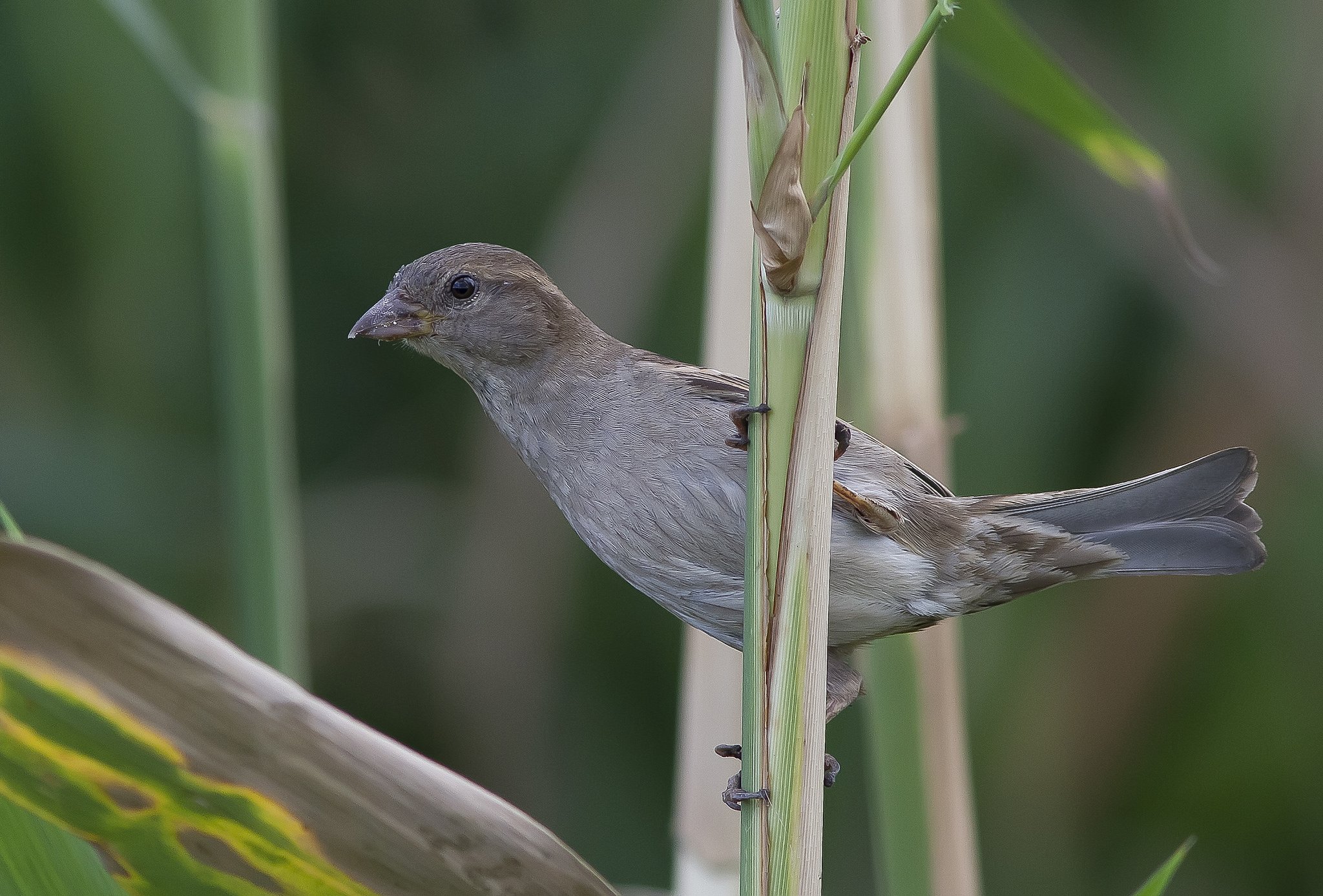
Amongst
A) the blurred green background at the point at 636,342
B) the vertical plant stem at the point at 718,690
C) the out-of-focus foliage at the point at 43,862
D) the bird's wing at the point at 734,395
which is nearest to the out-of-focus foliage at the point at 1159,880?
the bird's wing at the point at 734,395

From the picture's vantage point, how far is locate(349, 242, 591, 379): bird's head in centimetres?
192

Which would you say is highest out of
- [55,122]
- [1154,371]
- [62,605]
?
[55,122]

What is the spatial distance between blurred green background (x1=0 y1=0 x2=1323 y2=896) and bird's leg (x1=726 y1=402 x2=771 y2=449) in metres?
1.62

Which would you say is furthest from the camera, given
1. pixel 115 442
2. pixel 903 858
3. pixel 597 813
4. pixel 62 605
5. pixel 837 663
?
pixel 597 813

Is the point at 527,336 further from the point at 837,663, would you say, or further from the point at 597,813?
the point at 597,813

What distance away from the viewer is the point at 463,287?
1.94 meters

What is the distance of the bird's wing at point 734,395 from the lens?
1.77 metres

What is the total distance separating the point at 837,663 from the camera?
195cm

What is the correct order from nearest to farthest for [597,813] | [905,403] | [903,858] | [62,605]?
[62,605], [903,858], [905,403], [597,813]

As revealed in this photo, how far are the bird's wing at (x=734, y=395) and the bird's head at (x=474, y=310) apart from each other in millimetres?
245

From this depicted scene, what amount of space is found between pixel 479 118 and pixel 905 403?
6.21 ft

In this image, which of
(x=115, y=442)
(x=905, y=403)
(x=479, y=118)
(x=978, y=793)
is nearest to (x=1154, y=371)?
(x=978, y=793)

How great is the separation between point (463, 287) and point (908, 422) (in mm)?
704

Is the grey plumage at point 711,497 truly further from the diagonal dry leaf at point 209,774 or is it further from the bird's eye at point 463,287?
the diagonal dry leaf at point 209,774
